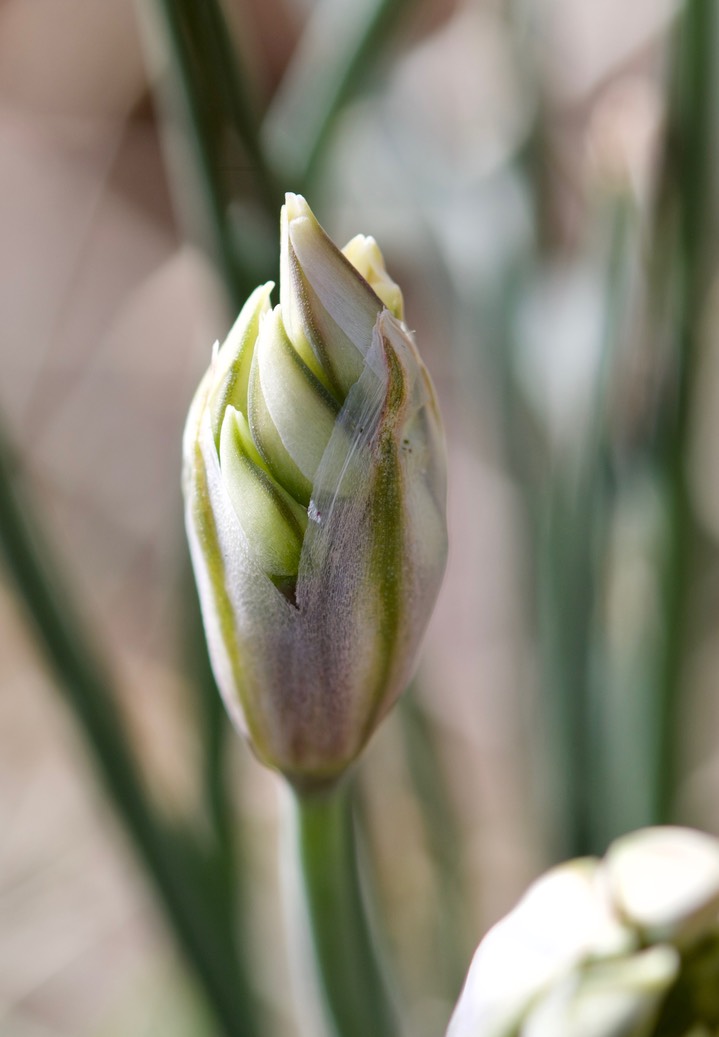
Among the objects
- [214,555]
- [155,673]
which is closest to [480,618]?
[155,673]

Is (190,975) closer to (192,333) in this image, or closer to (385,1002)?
(385,1002)

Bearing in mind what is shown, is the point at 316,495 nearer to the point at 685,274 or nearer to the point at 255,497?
the point at 255,497

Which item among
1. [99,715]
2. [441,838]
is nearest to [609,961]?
[99,715]

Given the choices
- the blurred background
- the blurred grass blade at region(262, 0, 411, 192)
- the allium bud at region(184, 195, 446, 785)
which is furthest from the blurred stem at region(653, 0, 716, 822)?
the allium bud at region(184, 195, 446, 785)

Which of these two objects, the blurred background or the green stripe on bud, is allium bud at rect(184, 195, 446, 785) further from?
the blurred background

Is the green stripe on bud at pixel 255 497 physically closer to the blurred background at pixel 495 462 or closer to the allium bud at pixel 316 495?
the allium bud at pixel 316 495


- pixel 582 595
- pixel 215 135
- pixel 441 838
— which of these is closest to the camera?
pixel 215 135
